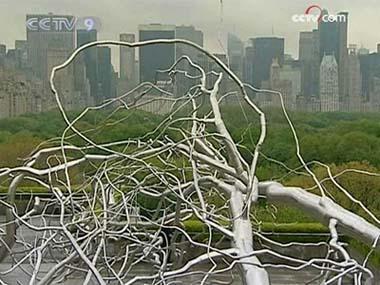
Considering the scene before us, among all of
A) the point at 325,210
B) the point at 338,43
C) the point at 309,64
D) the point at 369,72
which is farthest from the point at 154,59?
the point at 325,210

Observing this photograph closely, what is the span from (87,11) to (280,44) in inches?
30.2

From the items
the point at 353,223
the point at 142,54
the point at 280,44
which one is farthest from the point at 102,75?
the point at 353,223

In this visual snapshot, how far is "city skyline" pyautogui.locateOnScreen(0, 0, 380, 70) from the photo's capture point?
2523 mm

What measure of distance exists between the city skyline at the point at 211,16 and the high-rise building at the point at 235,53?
0.12ft

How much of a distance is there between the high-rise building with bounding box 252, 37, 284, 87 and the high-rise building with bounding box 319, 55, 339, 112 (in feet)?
0.60

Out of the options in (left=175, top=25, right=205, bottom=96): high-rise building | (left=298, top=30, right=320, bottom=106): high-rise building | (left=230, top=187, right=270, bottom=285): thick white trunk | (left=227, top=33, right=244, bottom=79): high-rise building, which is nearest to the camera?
(left=230, top=187, right=270, bottom=285): thick white trunk

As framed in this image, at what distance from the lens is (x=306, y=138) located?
2.41 metres

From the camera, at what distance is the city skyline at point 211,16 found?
2.52m

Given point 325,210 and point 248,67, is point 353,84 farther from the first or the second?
point 325,210

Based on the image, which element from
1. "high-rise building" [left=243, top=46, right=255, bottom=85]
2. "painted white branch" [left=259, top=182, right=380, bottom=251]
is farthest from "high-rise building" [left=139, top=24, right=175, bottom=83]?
"painted white branch" [left=259, top=182, right=380, bottom=251]

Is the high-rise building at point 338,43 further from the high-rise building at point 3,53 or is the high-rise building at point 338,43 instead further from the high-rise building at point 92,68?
the high-rise building at point 3,53

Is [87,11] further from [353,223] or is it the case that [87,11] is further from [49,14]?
[353,223]

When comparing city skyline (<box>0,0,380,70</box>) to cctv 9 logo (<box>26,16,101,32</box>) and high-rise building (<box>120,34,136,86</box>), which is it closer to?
cctv 9 logo (<box>26,16,101,32</box>)

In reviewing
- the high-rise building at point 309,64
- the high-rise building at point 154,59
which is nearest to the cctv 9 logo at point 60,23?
the high-rise building at point 154,59
